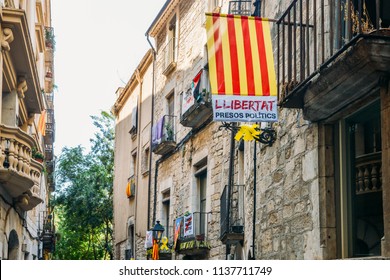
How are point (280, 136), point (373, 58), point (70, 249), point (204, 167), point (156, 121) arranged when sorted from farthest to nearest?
point (70, 249) → point (156, 121) → point (204, 167) → point (280, 136) → point (373, 58)

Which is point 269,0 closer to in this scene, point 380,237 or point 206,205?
point 380,237

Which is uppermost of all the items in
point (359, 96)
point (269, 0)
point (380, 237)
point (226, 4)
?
point (226, 4)

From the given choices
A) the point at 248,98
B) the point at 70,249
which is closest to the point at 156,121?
the point at 248,98

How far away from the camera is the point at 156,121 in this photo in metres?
21.5

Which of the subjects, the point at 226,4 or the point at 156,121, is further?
the point at 156,121

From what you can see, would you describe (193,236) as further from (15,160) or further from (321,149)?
(321,149)

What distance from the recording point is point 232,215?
1303cm

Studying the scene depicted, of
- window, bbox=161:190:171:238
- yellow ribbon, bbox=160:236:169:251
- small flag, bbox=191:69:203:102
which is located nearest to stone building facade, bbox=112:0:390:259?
small flag, bbox=191:69:203:102

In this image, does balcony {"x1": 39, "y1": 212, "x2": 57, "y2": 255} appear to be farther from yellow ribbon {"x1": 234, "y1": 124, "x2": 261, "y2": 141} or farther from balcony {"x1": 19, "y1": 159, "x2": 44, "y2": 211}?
yellow ribbon {"x1": 234, "y1": 124, "x2": 261, "y2": 141}

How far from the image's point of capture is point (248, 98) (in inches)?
339

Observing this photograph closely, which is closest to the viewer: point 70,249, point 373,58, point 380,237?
point 373,58

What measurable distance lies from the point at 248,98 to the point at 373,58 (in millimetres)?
2473

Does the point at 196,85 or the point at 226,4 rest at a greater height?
the point at 226,4

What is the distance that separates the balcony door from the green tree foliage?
26099mm
